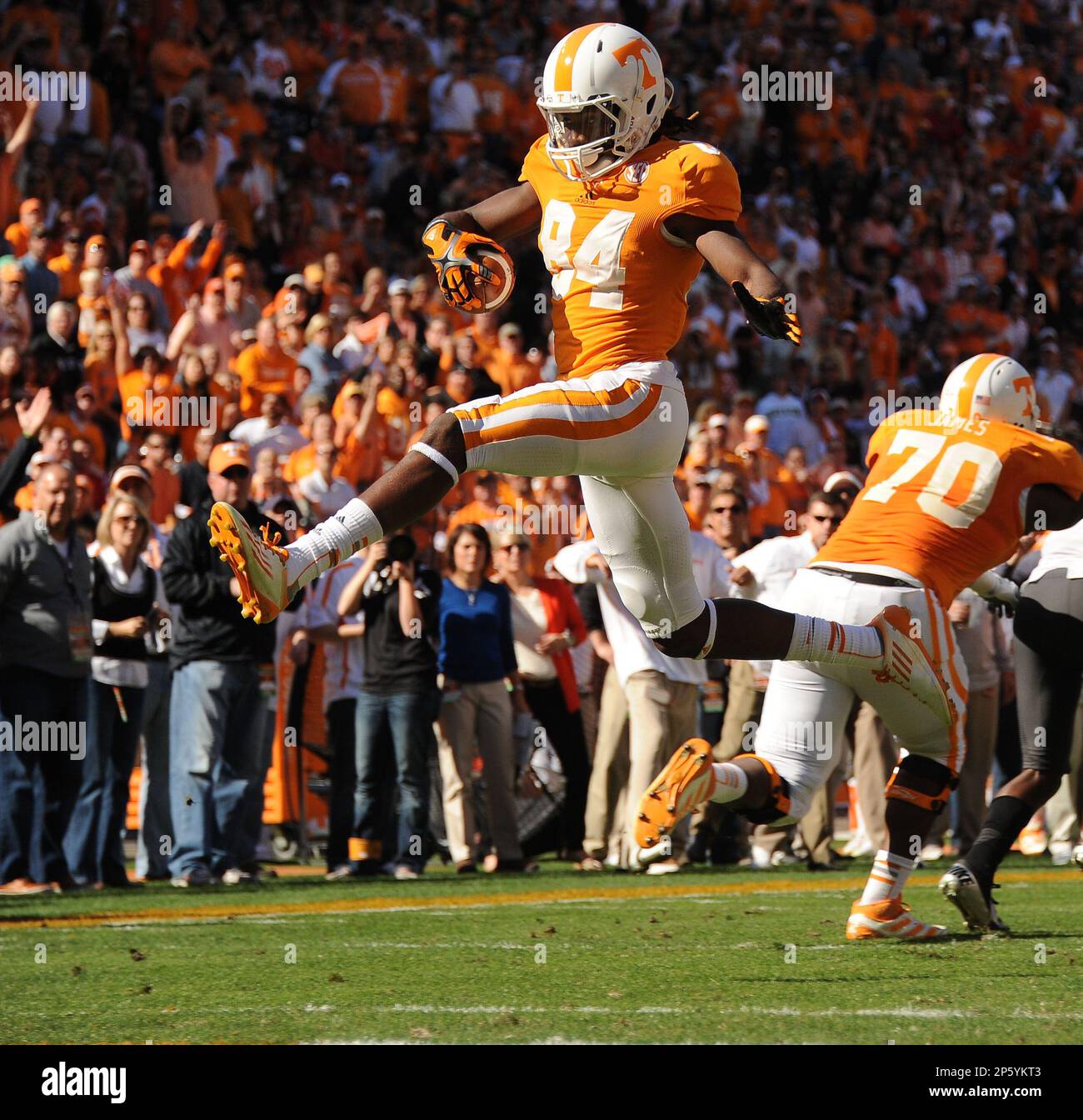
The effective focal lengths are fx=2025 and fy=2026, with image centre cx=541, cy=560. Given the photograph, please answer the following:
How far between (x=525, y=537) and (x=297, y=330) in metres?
3.37

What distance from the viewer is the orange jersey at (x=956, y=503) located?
7.08 m

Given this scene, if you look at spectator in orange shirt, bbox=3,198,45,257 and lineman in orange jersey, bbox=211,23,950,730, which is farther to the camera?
spectator in orange shirt, bbox=3,198,45,257

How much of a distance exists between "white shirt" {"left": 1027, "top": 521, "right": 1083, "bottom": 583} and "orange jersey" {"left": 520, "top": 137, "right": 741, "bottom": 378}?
A: 8.40ft

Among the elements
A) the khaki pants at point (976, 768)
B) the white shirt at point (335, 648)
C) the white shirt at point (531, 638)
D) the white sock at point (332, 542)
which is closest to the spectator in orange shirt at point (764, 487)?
the khaki pants at point (976, 768)

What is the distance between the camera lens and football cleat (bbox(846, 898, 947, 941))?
7051 mm

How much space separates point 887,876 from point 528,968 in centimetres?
138

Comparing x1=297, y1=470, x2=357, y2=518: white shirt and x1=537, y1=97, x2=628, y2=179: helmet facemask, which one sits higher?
x1=537, y1=97, x2=628, y2=179: helmet facemask

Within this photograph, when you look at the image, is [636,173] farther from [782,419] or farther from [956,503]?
[782,419]

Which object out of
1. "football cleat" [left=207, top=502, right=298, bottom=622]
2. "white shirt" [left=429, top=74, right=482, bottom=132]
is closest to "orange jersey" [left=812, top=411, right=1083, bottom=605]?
"football cleat" [left=207, top=502, right=298, bottom=622]

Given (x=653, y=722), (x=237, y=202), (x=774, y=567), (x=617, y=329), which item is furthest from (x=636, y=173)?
(x=237, y=202)

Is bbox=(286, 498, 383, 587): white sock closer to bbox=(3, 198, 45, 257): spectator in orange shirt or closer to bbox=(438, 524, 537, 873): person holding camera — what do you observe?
bbox=(438, 524, 537, 873): person holding camera

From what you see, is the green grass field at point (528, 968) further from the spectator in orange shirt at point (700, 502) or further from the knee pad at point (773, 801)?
the spectator in orange shirt at point (700, 502)

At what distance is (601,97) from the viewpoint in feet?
20.3

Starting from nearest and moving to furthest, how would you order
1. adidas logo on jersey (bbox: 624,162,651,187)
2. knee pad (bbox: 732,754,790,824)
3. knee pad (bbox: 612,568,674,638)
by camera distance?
1. adidas logo on jersey (bbox: 624,162,651,187)
2. knee pad (bbox: 612,568,674,638)
3. knee pad (bbox: 732,754,790,824)
